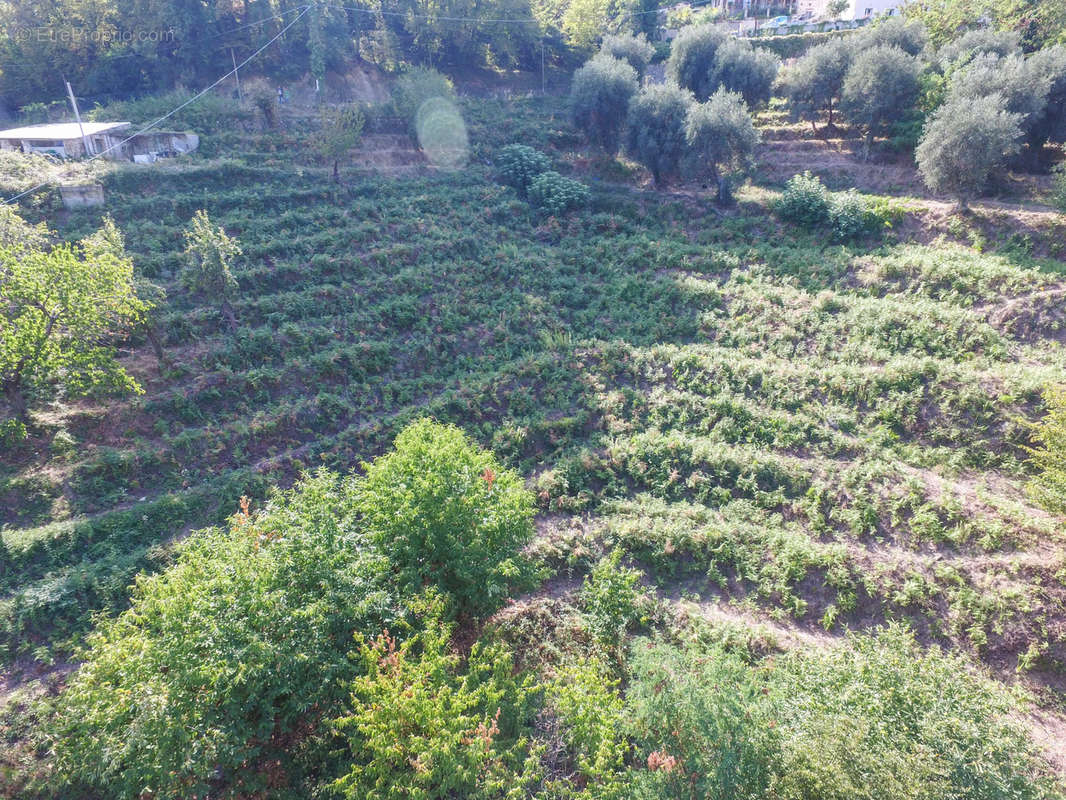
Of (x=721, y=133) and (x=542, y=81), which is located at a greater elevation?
(x=542, y=81)

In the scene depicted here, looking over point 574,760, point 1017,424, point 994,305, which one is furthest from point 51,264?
point 994,305

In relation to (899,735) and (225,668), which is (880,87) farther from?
(225,668)

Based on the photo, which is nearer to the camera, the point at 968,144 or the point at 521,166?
the point at 968,144

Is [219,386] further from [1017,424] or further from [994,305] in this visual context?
[994,305]

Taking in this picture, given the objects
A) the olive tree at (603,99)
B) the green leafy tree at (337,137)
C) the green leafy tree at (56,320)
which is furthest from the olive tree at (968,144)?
the green leafy tree at (56,320)

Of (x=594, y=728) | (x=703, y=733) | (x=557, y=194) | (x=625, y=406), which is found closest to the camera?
(x=703, y=733)

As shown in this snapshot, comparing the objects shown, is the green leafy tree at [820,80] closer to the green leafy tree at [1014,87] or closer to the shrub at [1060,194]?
the green leafy tree at [1014,87]

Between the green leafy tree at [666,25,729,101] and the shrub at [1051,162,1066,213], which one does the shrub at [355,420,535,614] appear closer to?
the shrub at [1051,162,1066,213]

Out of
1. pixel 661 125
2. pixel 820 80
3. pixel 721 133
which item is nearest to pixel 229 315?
pixel 661 125
